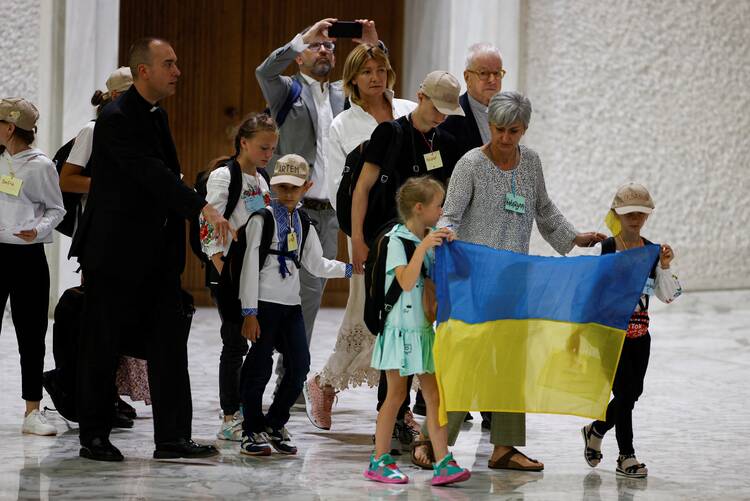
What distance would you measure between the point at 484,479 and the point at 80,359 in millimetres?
1612

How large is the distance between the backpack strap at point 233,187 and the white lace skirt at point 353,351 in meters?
0.55

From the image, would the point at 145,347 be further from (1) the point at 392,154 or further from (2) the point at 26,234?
(1) the point at 392,154

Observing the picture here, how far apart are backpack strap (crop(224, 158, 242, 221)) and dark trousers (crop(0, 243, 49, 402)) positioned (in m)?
0.81

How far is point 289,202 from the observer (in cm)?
480

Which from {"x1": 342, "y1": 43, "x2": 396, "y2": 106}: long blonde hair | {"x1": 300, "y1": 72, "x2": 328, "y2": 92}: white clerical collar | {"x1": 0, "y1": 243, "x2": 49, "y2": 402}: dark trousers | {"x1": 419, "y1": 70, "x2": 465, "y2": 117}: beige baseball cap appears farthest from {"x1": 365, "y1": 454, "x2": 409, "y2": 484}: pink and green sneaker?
{"x1": 300, "y1": 72, "x2": 328, "y2": 92}: white clerical collar

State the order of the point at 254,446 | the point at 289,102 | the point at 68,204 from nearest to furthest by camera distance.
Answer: the point at 254,446 → the point at 68,204 → the point at 289,102

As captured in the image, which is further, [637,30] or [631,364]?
[637,30]

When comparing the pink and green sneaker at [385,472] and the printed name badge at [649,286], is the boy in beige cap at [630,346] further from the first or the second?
the pink and green sneaker at [385,472]

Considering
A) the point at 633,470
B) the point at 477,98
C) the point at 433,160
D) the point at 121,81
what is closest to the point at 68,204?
the point at 121,81

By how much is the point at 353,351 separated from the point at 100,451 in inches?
50.3

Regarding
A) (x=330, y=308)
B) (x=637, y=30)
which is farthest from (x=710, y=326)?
(x=330, y=308)

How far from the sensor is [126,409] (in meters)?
5.34

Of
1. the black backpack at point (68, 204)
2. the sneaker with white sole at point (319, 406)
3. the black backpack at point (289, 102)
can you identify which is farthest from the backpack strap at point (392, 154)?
the black backpack at point (68, 204)

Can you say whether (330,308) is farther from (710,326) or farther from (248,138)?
(248,138)
